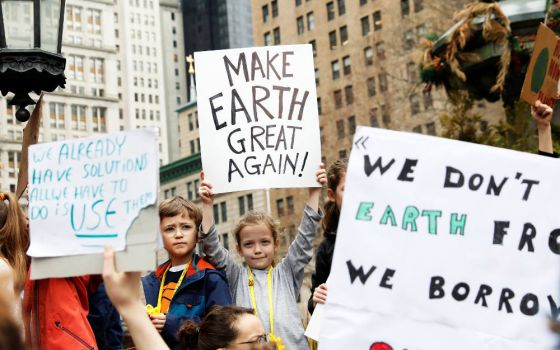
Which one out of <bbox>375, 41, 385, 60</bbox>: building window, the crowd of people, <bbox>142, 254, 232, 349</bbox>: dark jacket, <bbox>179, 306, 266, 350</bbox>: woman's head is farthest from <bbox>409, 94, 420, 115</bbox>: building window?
<bbox>179, 306, 266, 350</bbox>: woman's head

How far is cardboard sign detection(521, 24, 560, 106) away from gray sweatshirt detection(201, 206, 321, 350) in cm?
144

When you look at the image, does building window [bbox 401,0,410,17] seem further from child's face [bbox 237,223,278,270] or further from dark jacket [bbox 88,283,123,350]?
dark jacket [bbox 88,283,123,350]

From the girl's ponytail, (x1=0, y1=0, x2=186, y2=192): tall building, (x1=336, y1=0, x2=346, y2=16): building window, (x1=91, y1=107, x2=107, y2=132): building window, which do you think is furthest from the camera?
(x1=91, y1=107, x2=107, y2=132): building window

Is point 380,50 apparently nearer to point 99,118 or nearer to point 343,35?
point 343,35

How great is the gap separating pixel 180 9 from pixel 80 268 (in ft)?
492

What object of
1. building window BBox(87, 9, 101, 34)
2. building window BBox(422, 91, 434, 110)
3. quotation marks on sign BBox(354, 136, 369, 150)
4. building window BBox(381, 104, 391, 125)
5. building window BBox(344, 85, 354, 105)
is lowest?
quotation marks on sign BBox(354, 136, 369, 150)

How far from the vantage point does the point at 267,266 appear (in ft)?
17.7

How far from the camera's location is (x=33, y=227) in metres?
3.26

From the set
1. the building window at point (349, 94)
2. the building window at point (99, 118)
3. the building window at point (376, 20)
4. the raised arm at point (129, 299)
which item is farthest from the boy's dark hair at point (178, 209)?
the building window at point (99, 118)

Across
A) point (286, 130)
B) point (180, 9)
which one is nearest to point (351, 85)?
point (286, 130)

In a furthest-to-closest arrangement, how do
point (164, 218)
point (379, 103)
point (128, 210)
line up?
point (379, 103), point (164, 218), point (128, 210)

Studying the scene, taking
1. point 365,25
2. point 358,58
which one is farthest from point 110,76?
point 358,58

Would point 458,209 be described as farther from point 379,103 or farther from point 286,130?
point 379,103

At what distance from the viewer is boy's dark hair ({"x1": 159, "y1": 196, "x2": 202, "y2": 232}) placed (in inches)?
207
